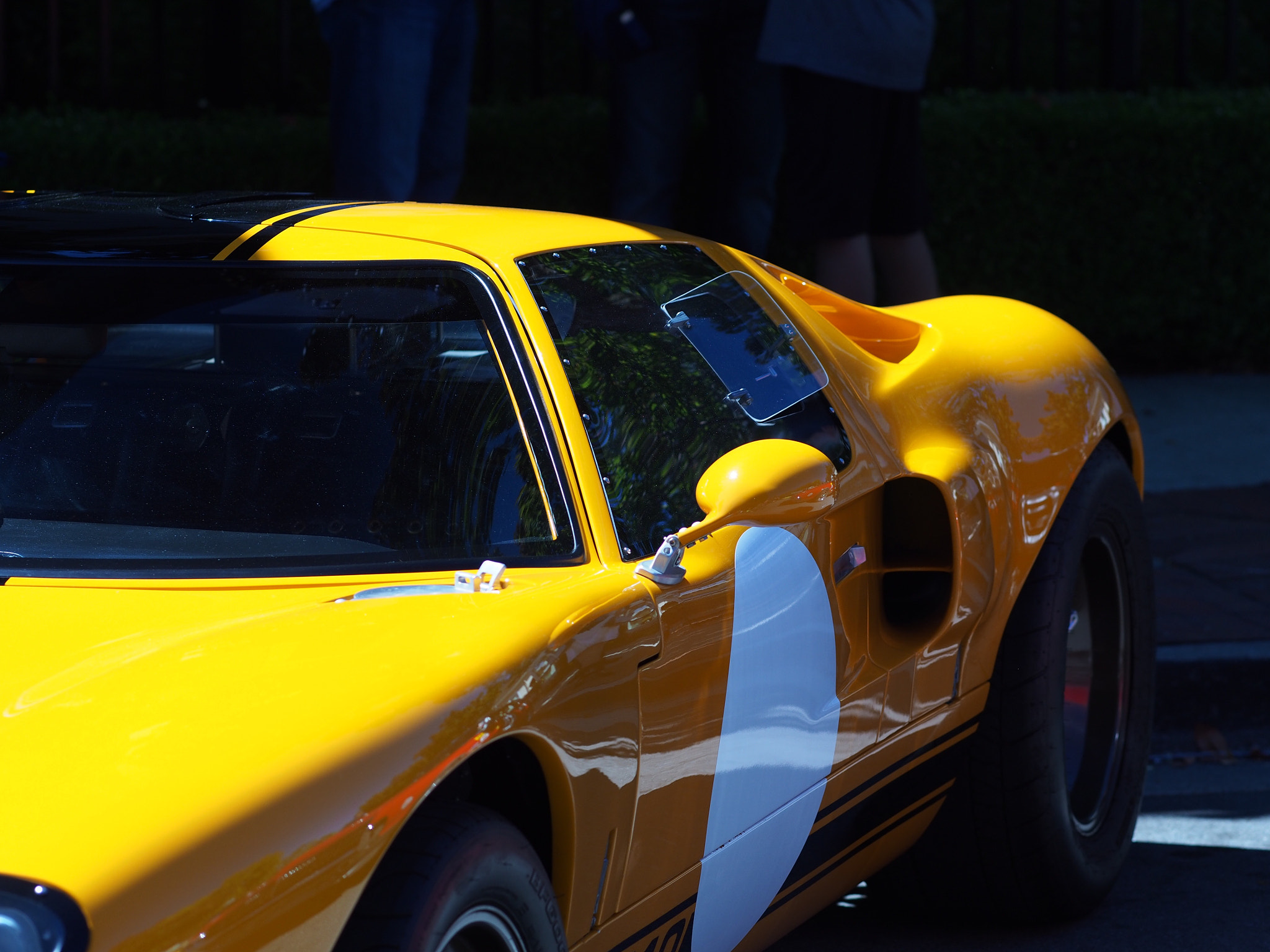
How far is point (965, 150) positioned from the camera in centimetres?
707

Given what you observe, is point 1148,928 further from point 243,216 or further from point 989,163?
point 989,163

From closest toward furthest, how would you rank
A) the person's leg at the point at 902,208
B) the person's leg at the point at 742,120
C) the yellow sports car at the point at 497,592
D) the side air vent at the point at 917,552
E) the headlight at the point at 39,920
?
the headlight at the point at 39,920, the yellow sports car at the point at 497,592, the side air vent at the point at 917,552, the person's leg at the point at 902,208, the person's leg at the point at 742,120

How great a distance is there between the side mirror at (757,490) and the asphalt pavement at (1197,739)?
1095 mm

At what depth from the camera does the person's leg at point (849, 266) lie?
565 cm

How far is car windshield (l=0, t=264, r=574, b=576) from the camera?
2.10 metres

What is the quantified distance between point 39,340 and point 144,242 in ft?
0.67

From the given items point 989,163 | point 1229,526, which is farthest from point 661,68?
point 1229,526

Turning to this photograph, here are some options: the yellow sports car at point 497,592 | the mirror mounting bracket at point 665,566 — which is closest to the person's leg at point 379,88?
the yellow sports car at point 497,592

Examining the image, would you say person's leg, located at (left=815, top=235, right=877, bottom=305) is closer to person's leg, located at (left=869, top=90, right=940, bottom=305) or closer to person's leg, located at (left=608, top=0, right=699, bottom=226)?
person's leg, located at (left=869, top=90, right=940, bottom=305)

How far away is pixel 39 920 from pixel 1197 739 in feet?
11.7

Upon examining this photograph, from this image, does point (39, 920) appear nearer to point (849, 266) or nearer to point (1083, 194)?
point (849, 266)

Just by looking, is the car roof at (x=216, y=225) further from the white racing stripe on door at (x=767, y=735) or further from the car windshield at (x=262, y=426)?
the white racing stripe on door at (x=767, y=735)

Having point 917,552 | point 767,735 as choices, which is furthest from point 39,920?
point 917,552

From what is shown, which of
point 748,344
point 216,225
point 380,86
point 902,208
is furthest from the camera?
point 902,208
